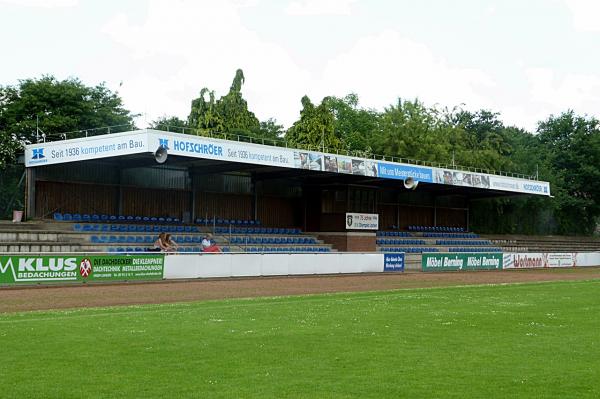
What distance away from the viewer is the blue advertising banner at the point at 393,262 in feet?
137

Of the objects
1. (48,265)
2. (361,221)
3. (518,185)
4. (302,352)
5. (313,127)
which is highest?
(313,127)

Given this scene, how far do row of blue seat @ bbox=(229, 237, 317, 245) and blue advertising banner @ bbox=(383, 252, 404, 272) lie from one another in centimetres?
683

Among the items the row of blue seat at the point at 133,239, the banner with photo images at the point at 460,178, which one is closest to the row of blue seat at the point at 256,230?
the row of blue seat at the point at 133,239

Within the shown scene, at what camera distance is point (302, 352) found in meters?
11.6

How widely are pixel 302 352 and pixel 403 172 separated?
121ft

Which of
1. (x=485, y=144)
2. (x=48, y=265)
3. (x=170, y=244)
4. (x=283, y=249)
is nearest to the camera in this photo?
(x=48, y=265)

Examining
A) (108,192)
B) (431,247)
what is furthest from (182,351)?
(431,247)

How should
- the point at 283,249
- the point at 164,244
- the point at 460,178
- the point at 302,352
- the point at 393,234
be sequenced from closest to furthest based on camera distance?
the point at 302,352 < the point at 164,244 < the point at 283,249 < the point at 460,178 < the point at 393,234

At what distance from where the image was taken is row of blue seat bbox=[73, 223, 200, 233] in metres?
36.8

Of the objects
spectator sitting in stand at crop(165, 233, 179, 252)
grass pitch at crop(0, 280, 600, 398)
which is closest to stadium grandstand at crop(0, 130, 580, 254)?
spectator sitting in stand at crop(165, 233, 179, 252)

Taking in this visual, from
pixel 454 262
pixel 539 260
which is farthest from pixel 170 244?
pixel 539 260

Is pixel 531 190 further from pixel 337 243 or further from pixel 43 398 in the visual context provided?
pixel 43 398

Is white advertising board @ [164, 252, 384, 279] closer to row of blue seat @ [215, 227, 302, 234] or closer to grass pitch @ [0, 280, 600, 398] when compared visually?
row of blue seat @ [215, 227, 302, 234]

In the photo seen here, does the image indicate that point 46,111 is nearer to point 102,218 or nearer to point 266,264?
point 102,218
